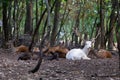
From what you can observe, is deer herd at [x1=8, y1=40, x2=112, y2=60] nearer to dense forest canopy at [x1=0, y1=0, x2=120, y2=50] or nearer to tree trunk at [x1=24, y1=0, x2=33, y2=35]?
dense forest canopy at [x1=0, y1=0, x2=120, y2=50]

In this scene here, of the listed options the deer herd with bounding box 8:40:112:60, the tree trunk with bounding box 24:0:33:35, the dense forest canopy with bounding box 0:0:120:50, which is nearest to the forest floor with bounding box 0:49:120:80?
the deer herd with bounding box 8:40:112:60

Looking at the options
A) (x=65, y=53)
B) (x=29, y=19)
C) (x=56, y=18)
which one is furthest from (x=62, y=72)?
(x=29, y=19)

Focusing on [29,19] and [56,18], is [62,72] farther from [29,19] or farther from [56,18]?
[29,19]

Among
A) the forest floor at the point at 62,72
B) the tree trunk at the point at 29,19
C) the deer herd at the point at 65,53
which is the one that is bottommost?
the forest floor at the point at 62,72

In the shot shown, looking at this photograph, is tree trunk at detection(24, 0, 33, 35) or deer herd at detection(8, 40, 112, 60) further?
tree trunk at detection(24, 0, 33, 35)

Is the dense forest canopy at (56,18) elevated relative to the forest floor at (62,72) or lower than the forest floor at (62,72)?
elevated

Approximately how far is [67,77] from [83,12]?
48.6 feet

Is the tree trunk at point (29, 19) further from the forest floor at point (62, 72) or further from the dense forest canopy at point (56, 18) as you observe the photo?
the forest floor at point (62, 72)

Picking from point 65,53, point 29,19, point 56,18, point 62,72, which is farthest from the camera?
point 29,19

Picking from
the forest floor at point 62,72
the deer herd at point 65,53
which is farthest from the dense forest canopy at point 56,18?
the forest floor at point 62,72

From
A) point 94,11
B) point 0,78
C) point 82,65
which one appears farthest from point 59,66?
point 94,11

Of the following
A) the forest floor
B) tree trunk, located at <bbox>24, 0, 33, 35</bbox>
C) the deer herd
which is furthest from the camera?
tree trunk, located at <bbox>24, 0, 33, 35</bbox>

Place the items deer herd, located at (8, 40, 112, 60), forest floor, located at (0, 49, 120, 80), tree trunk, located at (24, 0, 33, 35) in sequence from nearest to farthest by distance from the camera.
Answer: forest floor, located at (0, 49, 120, 80) < deer herd, located at (8, 40, 112, 60) < tree trunk, located at (24, 0, 33, 35)

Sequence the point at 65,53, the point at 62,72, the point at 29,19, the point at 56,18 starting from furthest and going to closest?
the point at 29,19, the point at 56,18, the point at 65,53, the point at 62,72
